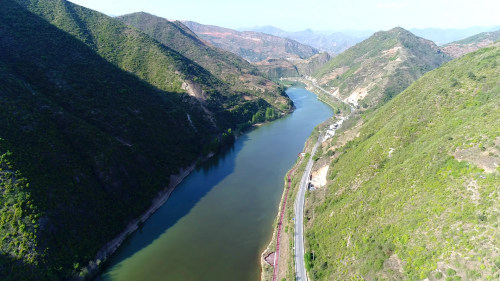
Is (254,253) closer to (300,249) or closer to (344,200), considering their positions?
(300,249)

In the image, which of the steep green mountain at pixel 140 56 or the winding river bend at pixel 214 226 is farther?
the steep green mountain at pixel 140 56

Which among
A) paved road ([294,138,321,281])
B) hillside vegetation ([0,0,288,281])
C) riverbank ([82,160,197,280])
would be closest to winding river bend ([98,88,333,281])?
riverbank ([82,160,197,280])

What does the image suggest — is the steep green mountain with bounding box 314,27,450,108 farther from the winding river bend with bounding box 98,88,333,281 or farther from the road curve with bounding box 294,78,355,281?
the road curve with bounding box 294,78,355,281

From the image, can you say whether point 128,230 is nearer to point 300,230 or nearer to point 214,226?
point 214,226

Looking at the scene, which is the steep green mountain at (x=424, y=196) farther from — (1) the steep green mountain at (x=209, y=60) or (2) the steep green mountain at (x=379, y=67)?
(1) the steep green mountain at (x=209, y=60)

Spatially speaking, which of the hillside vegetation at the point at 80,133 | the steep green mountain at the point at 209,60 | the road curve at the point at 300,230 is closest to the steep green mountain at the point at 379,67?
the steep green mountain at the point at 209,60

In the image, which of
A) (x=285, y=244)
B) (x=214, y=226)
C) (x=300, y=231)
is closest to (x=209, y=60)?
(x=214, y=226)

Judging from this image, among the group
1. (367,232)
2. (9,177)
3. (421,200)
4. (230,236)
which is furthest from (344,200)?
(9,177)
